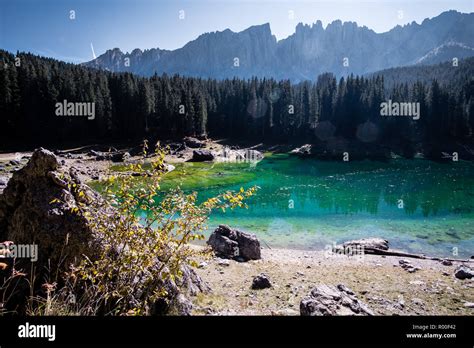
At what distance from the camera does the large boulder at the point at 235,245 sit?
18.1m

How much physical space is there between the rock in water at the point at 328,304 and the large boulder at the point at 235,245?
8355mm

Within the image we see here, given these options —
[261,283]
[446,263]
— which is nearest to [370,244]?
[446,263]

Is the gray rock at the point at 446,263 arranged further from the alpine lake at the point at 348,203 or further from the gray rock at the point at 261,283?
the gray rock at the point at 261,283

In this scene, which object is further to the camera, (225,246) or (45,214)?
(225,246)

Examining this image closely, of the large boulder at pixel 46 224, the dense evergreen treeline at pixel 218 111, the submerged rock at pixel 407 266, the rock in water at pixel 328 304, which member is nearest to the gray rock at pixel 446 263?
the submerged rock at pixel 407 266

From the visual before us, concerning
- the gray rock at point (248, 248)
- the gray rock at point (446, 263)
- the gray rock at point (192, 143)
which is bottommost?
the gray rock at point (446, 263)

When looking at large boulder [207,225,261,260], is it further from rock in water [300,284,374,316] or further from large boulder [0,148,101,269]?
large boulder [0,148,101,269]

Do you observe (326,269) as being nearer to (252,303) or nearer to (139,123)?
(252,303)

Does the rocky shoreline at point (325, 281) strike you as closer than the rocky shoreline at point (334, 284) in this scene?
Yes

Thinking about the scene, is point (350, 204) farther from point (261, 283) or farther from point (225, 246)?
point (261, 283)

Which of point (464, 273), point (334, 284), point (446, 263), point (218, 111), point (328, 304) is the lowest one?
point (446, 263)

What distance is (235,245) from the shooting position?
61.0 ft

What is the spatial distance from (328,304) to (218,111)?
10384 centimetres

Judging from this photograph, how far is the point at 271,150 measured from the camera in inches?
3716
